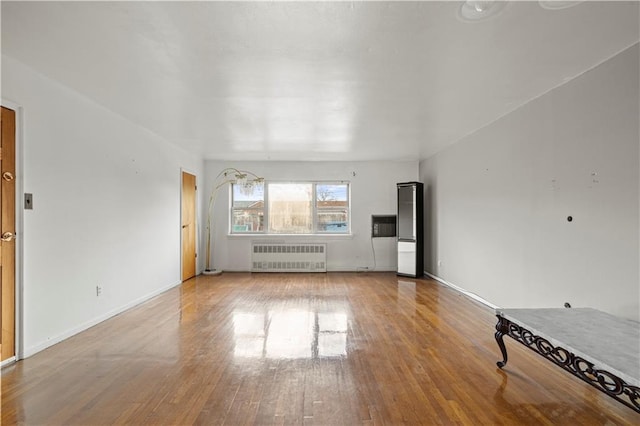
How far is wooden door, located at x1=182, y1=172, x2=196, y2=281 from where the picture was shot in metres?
6.18

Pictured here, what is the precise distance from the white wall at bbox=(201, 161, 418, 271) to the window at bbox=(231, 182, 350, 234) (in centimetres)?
19

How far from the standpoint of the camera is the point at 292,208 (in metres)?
7.52

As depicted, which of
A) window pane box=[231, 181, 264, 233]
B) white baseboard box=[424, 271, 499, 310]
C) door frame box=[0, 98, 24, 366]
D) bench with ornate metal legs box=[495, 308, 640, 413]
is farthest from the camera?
window pane box=[231, 181, 264, 233]

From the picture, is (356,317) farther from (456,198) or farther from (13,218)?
(13,218)

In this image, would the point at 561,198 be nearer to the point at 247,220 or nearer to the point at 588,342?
the point at 588,342

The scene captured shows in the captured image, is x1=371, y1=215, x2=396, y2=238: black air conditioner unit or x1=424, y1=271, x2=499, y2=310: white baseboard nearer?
x1=424, y1=271, x2=499, y2=310: white baseboard

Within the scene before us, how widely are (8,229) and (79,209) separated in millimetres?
781

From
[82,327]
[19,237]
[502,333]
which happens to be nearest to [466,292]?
[502,333]

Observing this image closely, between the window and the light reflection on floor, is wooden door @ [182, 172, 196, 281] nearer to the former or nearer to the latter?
the window

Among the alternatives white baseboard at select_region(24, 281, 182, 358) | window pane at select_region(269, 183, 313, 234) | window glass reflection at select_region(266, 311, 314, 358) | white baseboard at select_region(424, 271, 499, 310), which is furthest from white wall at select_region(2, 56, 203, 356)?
white baseboard at select_region(424, 271, 499, 310)

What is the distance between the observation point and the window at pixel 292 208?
7.47m

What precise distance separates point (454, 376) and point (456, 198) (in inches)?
141

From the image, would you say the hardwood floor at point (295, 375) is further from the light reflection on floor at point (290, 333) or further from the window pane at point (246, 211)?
the window pane at point (246, 211)

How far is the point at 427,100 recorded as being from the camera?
353cm
